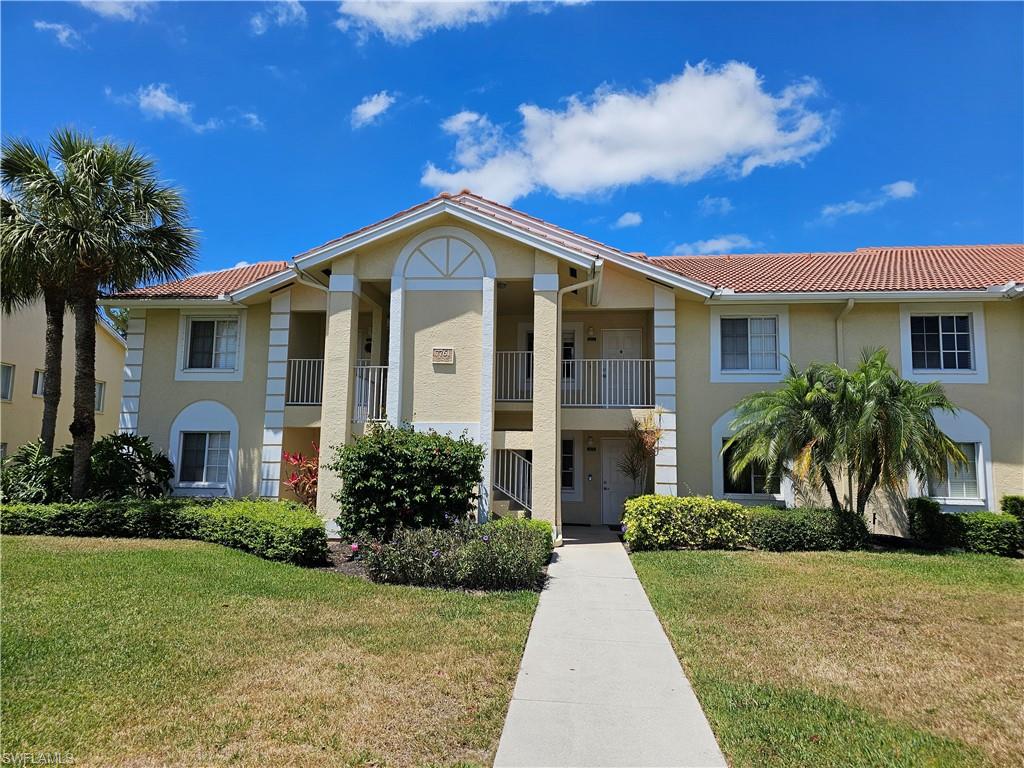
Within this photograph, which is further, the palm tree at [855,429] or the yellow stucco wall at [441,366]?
the yellow stucco wall at [441,366]

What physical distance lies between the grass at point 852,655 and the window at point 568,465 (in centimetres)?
590

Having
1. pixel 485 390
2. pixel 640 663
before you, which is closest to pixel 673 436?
pixel 485 390

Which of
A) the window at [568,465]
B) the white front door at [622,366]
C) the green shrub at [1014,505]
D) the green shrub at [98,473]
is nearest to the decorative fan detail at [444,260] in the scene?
the white front door at [622,366]

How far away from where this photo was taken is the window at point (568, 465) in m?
16.9

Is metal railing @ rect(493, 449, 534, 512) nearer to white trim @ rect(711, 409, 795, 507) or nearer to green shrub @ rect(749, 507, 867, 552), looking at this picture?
white trim @ rect(711, 409, 795, 507)

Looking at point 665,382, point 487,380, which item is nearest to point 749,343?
point 665,382

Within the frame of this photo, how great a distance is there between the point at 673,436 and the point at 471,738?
34.6 feet

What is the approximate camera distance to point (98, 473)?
45.6 ft

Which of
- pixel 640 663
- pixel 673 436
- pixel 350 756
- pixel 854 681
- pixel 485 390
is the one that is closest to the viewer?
pixel 350 756

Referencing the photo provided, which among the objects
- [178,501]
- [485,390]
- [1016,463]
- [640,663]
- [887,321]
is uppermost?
[887,321]

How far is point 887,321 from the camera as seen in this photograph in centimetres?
1450

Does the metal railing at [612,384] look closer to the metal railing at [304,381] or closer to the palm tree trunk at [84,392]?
the metal railing at [304,381]

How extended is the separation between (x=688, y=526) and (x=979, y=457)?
695 centimetres

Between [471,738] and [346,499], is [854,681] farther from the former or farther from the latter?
[346,499]
